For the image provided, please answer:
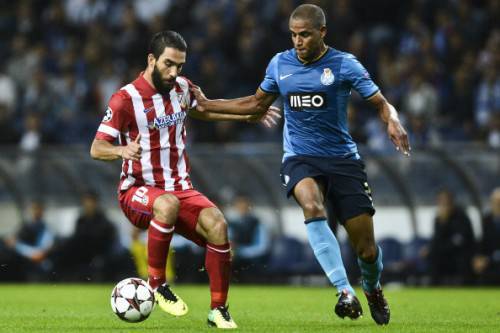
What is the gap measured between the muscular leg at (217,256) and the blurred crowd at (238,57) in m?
8.72

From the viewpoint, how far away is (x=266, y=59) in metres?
20.3

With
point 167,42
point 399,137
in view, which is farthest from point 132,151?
point 399,137

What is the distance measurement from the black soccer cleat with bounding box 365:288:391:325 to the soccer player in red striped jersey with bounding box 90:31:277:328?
1.18m

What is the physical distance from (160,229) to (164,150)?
666 millimetres

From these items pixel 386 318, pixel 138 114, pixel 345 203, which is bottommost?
pixel 386 318

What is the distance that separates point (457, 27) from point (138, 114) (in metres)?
11.6

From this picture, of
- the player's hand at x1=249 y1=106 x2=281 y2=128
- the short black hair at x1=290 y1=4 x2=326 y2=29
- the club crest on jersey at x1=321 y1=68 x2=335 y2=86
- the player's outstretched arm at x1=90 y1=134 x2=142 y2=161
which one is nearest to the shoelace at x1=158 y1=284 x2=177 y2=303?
the player's outstretched arm at x1=90 y1=134 x2=142 y2=161

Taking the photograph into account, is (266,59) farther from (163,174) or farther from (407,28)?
(163,174)

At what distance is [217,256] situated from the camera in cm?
902

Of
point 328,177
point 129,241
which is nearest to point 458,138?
point 129,241

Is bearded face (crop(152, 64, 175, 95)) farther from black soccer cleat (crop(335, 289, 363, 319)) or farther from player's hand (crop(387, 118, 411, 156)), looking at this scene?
black soccer cleat (crop(335, 289, 363, 319))

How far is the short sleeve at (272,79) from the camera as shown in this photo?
962 cm

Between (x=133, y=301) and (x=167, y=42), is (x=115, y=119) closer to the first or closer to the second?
(x=167, y=42)

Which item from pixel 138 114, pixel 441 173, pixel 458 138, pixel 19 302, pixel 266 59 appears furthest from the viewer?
pixel 266 59
